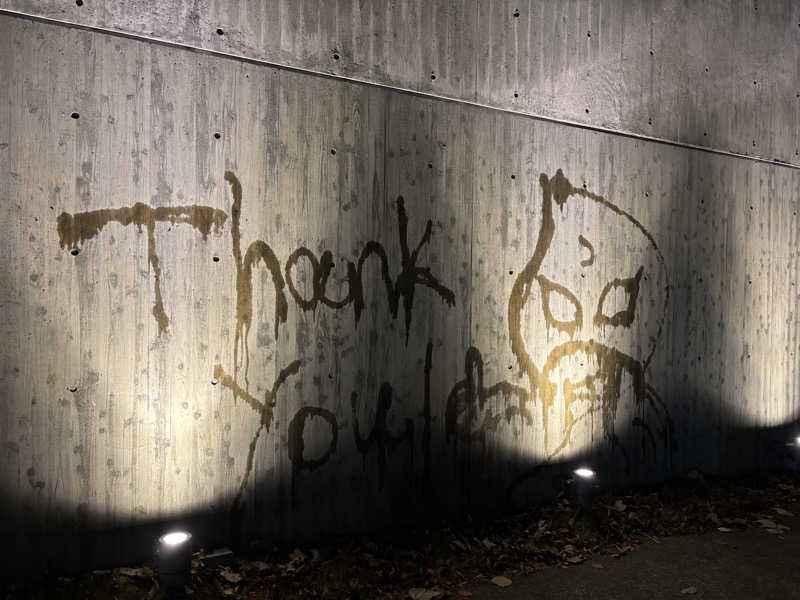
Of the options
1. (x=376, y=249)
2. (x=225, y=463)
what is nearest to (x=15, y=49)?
(x=376, y=249)

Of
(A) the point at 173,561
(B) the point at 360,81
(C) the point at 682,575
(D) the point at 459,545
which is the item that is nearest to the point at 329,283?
(B) the point at 360,81

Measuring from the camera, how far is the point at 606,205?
5699mm

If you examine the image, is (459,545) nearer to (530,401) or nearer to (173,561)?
(530,401)

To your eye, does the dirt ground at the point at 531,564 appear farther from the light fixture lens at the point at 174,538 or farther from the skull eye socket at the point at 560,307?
the skull eye socket at the point at 560,307

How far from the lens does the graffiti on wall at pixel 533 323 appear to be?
165 inches

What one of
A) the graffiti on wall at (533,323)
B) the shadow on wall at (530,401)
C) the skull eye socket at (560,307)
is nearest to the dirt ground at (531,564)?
the shadow on wall at (530,401)

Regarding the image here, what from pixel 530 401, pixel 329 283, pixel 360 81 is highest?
pixel 360 81

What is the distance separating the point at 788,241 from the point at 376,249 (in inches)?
207

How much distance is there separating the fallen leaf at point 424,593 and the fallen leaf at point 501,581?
1.40 feet

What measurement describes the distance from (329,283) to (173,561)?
2.03 meters

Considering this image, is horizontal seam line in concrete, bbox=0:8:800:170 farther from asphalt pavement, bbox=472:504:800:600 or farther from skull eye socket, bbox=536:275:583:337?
asphalt pavement, bbox=472:504:800:600

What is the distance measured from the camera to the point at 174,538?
3.68 metres

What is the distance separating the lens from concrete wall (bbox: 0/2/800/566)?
3.68 m

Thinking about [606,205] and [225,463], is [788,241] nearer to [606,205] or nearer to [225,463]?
[606,205]
